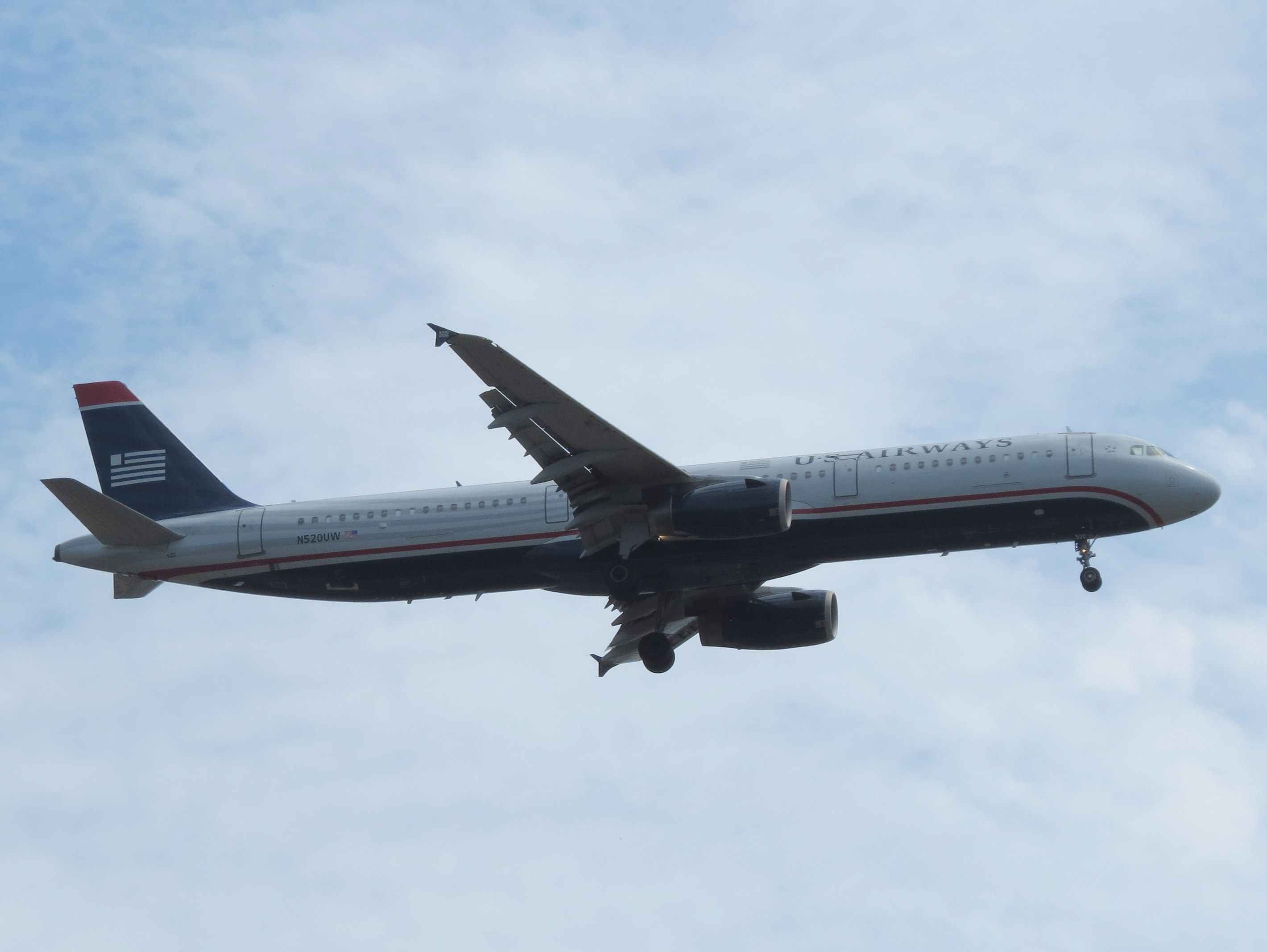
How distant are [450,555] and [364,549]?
2.49m

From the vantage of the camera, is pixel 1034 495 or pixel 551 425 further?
pixel 1034 495

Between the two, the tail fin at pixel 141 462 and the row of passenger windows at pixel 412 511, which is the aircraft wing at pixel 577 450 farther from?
the tail fin at pixel 141 462

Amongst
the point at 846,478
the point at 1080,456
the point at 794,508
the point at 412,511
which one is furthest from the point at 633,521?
the point at 1080,456

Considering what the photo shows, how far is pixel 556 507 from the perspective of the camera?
40.9 meters

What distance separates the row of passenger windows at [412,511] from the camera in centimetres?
4144

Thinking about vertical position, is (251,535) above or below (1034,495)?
below

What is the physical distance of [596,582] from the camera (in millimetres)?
40281

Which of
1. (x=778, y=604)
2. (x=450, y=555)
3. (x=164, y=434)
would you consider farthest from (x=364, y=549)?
(x=778, y=604)

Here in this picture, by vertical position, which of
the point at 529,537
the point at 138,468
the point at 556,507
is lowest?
the point at 529,537

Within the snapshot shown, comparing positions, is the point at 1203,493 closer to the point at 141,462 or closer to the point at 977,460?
the point at 977,460

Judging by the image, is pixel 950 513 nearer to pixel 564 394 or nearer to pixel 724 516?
pixel 724 516

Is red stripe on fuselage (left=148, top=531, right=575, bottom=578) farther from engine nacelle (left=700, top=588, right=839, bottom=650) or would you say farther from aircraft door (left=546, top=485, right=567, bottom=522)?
engine nacelle (left=700, top=588, right=839, bottom=650)

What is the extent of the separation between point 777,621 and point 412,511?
35.7ft

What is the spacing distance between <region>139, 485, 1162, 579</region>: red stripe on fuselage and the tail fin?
2085 millimetres
